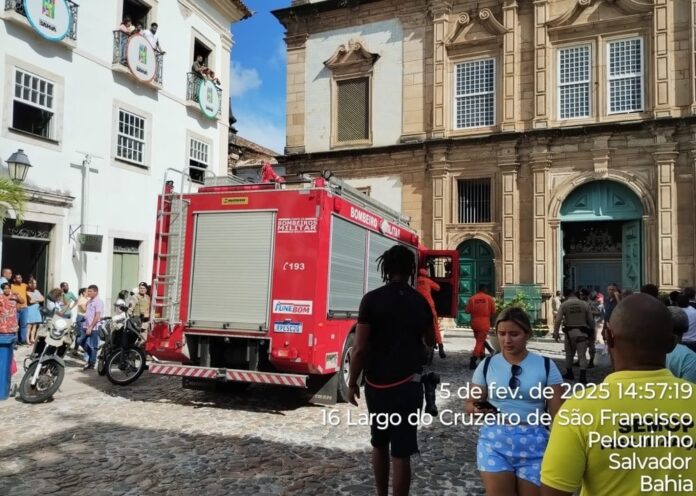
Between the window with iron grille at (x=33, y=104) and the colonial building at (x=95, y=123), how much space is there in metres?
0.03

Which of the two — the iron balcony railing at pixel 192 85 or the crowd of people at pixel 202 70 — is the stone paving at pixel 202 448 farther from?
the crowd of people at pixel 202 70

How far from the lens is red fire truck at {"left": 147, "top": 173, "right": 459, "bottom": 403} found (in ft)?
23.6

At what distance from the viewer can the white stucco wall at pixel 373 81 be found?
2284cm

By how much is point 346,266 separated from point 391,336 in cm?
403

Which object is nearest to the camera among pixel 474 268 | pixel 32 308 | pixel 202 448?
pixel 202 448

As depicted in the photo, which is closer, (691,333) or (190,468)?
(190,468)

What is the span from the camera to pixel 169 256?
7965mm

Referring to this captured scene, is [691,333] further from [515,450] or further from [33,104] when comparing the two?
[33,104]

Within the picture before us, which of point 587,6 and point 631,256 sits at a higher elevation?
point 587,6

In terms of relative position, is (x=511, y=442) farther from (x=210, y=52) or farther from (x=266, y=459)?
(x=210, y=52)

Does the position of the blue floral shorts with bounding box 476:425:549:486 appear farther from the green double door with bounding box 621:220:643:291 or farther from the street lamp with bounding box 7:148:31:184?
the green double door with bounding box 621:220:643:291

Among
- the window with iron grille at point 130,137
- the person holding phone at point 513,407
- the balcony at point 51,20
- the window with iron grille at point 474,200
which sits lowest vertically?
the person holding phone at point 513,407

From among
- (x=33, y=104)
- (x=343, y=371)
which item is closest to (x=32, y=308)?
(x=33, y=104)

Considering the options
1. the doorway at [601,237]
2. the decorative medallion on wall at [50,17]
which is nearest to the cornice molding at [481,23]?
the doorway at [601,237]
